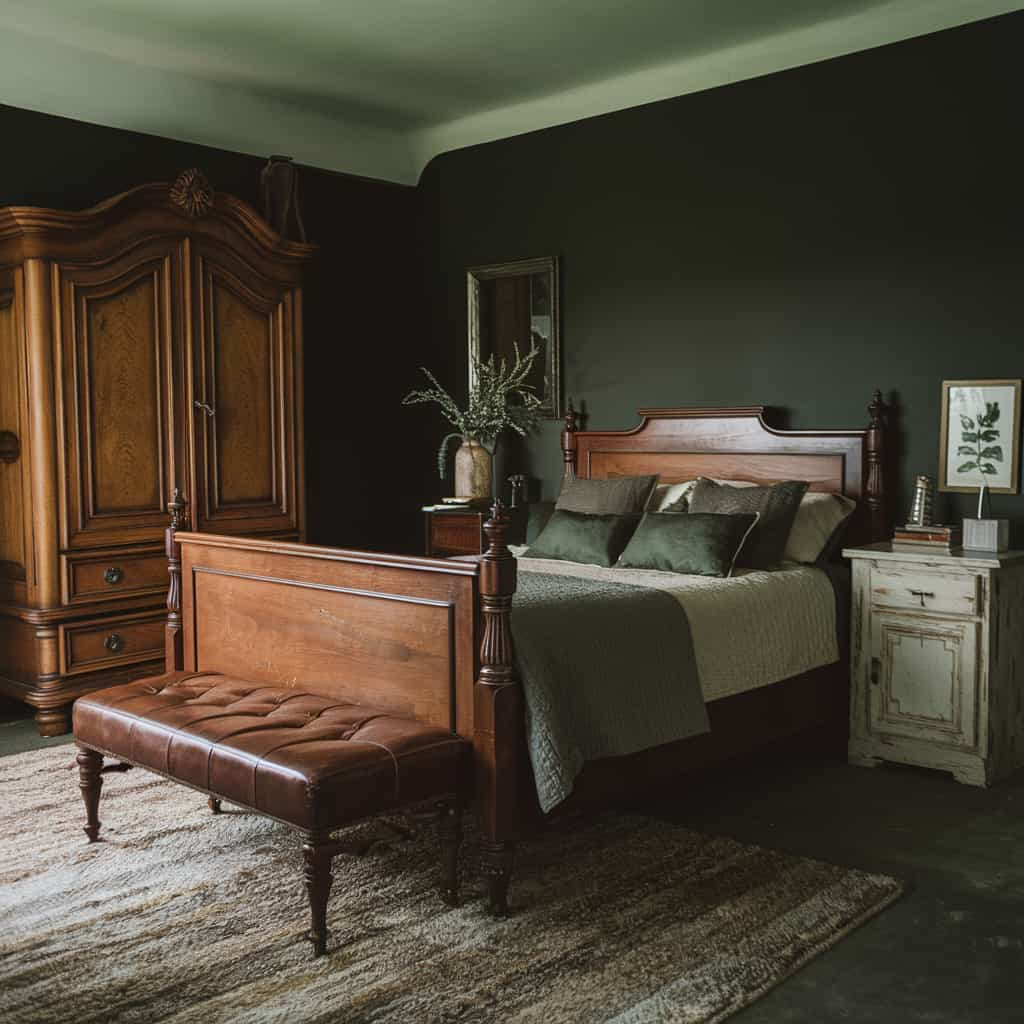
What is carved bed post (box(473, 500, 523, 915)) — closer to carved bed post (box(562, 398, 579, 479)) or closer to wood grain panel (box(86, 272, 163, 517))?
wood grain panel (box(86, 272, 163, 517))

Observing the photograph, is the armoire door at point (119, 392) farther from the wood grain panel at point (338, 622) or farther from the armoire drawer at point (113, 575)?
the wood grain panel at point (338, 622)

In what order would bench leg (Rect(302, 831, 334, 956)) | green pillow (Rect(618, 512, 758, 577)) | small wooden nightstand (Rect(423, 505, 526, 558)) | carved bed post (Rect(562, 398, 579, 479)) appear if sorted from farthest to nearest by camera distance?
carved bed post (Rect(562, 398, 579, 479)) → small wooden nightstand (Rect(423, 505, 526, 558)) → green pillow (Rect(618, 512, 758, 577)) → bench leg (Rect(302, 831, 334, 956))

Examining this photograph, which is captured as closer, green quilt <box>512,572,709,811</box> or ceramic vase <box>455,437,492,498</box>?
green quilt <box>512,572,709,811</box>

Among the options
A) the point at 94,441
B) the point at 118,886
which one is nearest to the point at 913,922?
the point at 118,886

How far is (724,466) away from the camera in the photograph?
504 cm

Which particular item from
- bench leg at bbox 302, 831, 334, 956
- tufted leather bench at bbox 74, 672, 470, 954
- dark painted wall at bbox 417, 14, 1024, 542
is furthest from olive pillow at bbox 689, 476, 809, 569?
bench leg at bbox 302, 831, 334, 956

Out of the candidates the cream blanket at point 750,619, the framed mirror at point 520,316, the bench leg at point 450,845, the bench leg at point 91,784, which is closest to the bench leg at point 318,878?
the bench leg at point 450,845

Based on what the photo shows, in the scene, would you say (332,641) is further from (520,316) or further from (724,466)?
(520,316)

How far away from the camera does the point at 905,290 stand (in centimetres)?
458

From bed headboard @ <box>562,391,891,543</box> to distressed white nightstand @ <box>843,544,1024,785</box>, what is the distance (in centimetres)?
47

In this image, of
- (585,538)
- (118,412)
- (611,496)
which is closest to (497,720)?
(585,538)

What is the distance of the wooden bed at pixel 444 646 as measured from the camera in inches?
113

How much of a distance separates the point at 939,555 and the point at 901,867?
1245mm

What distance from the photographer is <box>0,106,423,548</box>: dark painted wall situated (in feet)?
20.1
